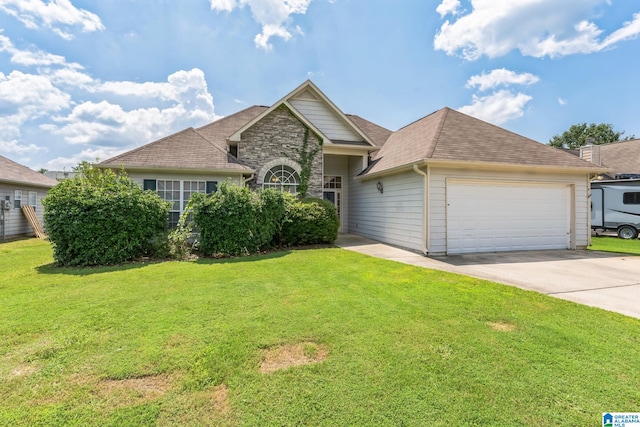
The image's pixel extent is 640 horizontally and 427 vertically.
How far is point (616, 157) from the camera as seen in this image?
19.8 m

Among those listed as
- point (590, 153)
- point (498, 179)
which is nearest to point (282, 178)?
point (498, 179)

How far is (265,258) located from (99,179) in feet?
18.1

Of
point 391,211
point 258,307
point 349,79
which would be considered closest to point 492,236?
point 391,211

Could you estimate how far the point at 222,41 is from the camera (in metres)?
12.0

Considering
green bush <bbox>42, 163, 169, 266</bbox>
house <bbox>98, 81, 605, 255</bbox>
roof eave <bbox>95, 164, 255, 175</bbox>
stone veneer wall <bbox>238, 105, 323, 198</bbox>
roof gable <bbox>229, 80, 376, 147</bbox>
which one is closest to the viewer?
green bush <bbox>42, 163, 169, 266</bbox>

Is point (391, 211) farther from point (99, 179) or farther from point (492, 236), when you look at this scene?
point (99, 179)

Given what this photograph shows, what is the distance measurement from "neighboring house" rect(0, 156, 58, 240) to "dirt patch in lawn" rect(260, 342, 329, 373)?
16.6 meters

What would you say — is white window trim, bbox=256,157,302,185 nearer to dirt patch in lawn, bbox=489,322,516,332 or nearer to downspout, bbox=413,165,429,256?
downspout, bbox=413,165,429,256

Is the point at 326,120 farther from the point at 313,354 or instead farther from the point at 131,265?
the point at 313,354

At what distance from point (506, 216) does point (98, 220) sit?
1259 cm

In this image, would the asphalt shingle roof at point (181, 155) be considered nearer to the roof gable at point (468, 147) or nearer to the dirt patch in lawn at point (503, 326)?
the roof gable at point (468, 147)

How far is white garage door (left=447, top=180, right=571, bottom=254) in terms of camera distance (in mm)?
9375

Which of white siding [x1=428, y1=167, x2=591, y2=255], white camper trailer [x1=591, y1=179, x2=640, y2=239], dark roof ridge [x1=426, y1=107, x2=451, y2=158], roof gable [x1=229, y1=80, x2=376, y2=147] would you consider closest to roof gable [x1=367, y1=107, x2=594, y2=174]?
dark roof ridge [x1=426, y1=107, x2=451, y2=158]

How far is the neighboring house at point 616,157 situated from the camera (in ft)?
59.4
